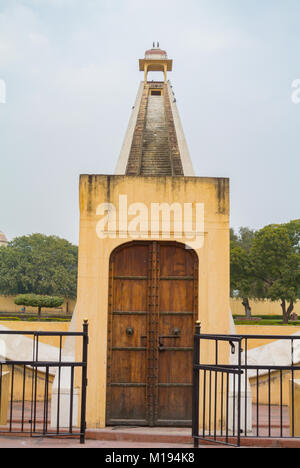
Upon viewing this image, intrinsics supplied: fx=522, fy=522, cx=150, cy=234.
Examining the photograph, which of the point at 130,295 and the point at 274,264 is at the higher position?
the point at 274,264

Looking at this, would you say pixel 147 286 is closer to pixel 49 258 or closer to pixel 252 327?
pixel 252 327

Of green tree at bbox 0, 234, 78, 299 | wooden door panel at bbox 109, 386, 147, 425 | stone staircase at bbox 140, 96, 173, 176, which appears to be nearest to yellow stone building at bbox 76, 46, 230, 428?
wooden door panel at bbox 109, 386, 147, 425

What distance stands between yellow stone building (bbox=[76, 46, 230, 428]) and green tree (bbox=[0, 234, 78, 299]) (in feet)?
131

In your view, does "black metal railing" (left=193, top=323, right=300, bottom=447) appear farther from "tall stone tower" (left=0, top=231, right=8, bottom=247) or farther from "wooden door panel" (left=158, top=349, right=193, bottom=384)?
"tall stone tower" (left=0, top=231, right=8, bottom=247)

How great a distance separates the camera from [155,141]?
2350 cm

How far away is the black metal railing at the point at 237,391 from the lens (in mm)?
5582

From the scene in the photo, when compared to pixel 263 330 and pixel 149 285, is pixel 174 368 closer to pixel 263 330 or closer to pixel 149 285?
pixel 149 285

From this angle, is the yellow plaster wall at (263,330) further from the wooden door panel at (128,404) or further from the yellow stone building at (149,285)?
the wooden door panel at (128,404)

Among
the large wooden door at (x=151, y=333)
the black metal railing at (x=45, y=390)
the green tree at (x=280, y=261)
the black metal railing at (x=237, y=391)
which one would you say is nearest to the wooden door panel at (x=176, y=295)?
the large wooden door at (x=151, y=333)

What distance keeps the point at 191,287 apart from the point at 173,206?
44.5 inches

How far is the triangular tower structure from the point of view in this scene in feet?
63.7

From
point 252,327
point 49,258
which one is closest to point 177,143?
point 252,327

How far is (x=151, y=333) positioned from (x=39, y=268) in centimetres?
4197

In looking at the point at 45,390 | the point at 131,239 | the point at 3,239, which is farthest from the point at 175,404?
the point at 3,239
